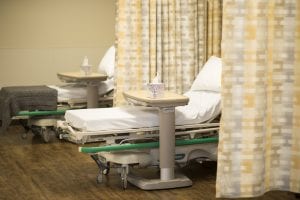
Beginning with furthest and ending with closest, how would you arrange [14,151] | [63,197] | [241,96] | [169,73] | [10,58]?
[10,58] → [14,151] → [169,73] → [63,197] → [241,96]

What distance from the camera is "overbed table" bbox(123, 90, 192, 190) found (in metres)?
5.22

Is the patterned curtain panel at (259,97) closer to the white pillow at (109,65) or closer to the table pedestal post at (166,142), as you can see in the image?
the table pedestal post at (166,142)

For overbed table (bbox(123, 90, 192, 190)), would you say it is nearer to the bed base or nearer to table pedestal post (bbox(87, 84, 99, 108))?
the bed base

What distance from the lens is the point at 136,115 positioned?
17.6ft

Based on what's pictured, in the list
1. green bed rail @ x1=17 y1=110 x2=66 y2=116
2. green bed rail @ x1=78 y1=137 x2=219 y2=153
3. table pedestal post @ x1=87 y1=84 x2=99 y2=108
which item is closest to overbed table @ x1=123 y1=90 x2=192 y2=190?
green bed rail @ x1=78 y1=137 x2=219 y2=153

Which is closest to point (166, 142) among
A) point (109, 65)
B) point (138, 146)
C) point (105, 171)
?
point (138, 146)

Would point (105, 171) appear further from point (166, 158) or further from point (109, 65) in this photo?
point (109, 65)

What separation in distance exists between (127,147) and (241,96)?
1419mm

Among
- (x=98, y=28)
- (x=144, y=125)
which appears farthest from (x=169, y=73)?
(x=98, y=28)

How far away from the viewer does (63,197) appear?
201 inches

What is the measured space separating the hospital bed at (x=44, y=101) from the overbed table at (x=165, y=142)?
87.0 inches

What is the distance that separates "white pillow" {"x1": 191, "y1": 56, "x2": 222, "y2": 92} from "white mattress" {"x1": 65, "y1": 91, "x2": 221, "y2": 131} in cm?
8

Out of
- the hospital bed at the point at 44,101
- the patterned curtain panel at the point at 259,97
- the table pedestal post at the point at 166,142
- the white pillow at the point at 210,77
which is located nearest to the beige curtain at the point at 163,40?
the white pillow at the point at 210,77

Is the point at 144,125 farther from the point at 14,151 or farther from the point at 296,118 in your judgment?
the point at 14,151
